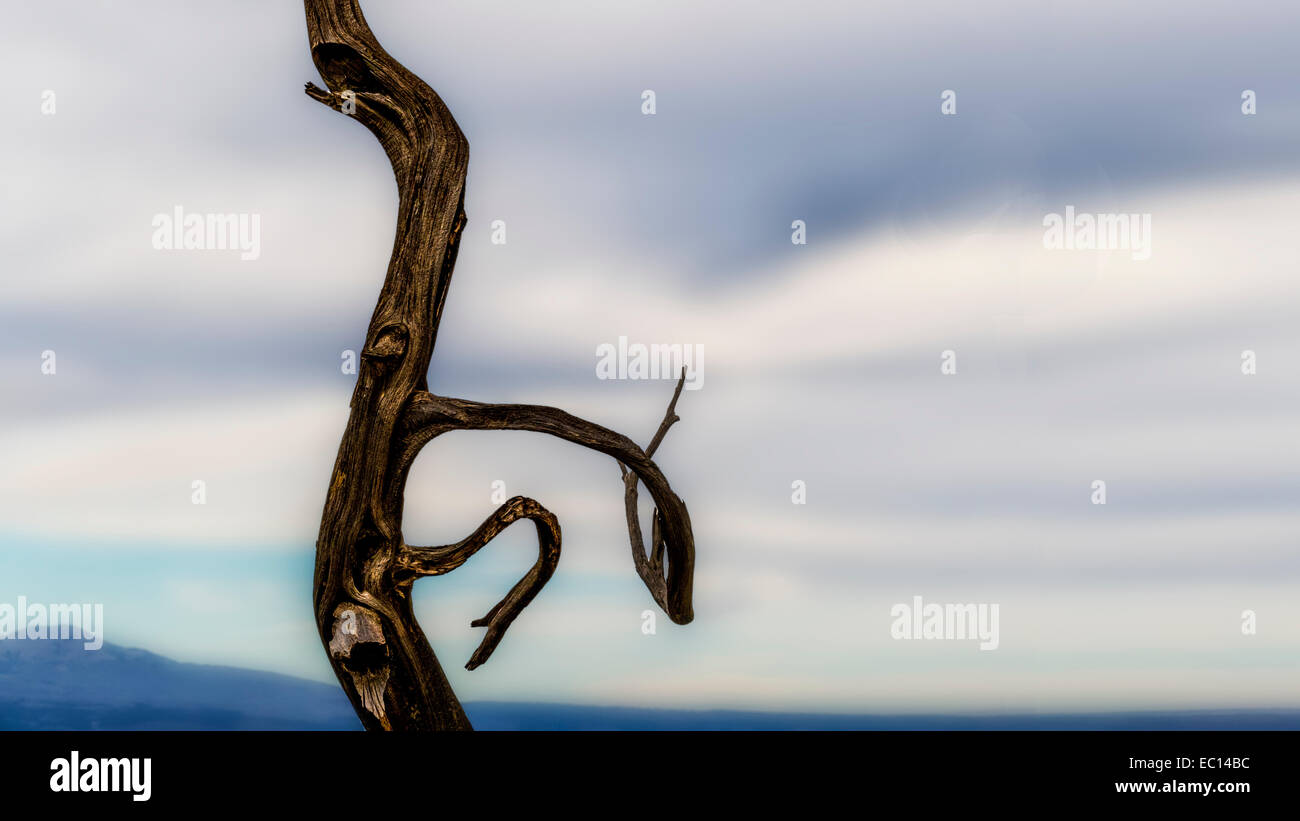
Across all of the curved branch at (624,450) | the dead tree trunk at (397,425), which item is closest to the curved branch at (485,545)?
the dead tree trunk at (397,425)

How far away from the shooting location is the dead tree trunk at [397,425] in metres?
5.49

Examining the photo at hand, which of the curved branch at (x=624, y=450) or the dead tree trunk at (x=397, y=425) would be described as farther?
the curved branch at (x=624, y=450)

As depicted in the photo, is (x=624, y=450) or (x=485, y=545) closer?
(x=485, y=545)

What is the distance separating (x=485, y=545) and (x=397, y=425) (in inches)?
30.9

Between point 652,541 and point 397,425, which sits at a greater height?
point 397,425

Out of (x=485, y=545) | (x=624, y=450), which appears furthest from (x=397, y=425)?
(x=624, y=450)

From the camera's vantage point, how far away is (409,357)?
18.3 ft

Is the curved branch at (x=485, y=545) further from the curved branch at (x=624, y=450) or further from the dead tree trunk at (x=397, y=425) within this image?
the curved branch at (x=624, y=450)

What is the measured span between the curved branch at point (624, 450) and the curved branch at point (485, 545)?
44cm

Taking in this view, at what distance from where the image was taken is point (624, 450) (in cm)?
579

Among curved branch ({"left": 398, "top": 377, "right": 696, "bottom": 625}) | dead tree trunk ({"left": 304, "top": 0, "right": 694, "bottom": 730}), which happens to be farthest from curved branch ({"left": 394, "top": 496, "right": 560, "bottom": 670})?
curved branch ({"left": 398, "top": 377, "right": 696, "bottom": 625})

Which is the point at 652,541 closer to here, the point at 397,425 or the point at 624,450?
the point at 624,450
